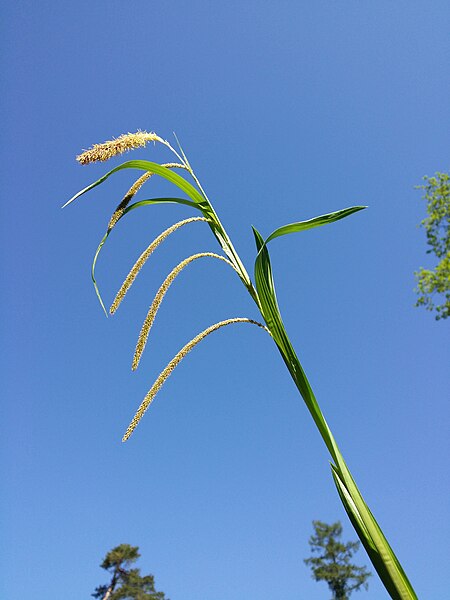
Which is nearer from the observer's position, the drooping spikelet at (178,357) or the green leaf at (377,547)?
the green leaf at (377,547)

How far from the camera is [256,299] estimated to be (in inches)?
60.3

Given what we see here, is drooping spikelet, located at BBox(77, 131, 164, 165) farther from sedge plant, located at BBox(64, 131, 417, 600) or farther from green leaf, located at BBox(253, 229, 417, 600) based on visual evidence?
green leaf, located at BBox(253, 229, 417, 600)

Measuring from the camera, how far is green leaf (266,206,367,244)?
63.4 inches

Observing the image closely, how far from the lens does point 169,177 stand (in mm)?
1751

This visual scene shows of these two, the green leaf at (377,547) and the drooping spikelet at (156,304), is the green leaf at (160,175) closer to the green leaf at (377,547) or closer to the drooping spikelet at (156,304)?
the drooping spikelet at (156,304)

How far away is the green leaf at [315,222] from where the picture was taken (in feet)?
5.28

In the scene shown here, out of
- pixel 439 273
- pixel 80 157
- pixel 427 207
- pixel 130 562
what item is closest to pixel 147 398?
pixel 80 157

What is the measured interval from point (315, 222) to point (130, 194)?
0.59 meters

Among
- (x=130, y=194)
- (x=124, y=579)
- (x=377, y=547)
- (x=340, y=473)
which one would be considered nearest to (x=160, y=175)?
(x=130, y=194)

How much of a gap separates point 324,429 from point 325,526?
38.2 metres

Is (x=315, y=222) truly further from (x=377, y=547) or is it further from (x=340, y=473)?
(x=377, y=547)

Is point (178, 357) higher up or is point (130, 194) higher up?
point (130, 194)

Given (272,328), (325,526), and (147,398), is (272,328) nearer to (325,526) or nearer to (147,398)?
(147,398)

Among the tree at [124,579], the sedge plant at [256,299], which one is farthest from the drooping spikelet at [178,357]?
the tree at [124,579]
